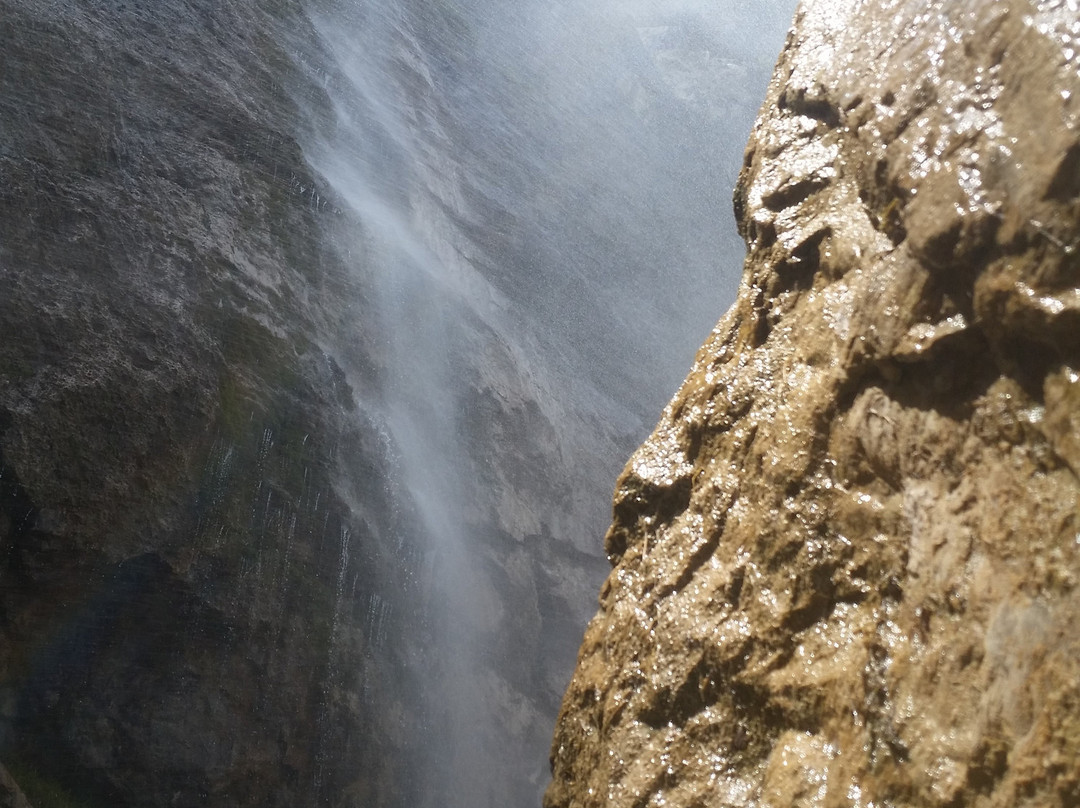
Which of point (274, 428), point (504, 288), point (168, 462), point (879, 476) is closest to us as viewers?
point (879, 476)

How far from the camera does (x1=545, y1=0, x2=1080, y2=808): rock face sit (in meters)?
1.52

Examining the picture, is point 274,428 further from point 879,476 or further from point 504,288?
point 879,476

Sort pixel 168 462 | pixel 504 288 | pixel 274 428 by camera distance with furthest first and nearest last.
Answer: pixel 504 288
pixel 274 428
pixel 168 462

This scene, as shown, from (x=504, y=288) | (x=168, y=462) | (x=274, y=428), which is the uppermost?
(x=504, y=288)

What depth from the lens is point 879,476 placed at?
198 centimetres

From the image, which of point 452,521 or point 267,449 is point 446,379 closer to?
point 452,521

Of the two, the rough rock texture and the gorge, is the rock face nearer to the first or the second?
the gorge

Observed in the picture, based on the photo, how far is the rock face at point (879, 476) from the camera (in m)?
1.52

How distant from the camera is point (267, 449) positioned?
739 centimetres

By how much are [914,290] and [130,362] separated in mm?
5951

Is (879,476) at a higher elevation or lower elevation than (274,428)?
lower

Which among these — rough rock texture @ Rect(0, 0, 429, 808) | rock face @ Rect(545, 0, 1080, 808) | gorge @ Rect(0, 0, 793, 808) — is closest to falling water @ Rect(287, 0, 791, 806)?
gorge @ Rect(0, 0, 793, 808)

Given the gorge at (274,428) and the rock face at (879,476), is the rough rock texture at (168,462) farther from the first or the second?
the rock face at (879,476)

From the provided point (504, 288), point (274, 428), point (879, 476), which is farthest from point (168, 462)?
point (504, 288)
